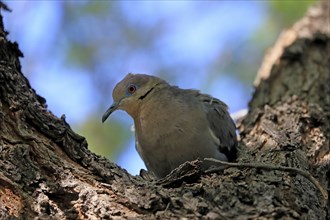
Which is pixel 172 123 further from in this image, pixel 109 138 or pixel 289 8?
pixel 289 8

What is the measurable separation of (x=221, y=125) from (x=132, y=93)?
3.72 feet

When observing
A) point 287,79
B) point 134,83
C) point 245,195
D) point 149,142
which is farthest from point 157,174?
point 287,79

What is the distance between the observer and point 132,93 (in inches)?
264

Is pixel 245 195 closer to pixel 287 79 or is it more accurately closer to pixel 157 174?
pixel 157 174

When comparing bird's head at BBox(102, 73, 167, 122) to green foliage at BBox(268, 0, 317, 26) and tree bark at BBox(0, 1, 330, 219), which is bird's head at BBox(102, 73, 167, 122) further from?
green foliage at BBox(268, 0, 317, 26)

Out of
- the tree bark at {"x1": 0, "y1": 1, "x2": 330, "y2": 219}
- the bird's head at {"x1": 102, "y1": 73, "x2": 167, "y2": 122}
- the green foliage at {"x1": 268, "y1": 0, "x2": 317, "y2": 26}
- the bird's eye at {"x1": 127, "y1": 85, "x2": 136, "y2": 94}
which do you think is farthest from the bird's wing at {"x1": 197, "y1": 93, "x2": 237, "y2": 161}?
the green foliage at {"x1": 268, "y1": 0, "x2": 317, "y2": 26}

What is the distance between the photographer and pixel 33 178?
437 centimetres

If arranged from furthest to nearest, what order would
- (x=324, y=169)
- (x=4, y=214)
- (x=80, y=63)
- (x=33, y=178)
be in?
(x=80, y=63)
(x=324, y=169)
(x=33, y=178)
(x=4, y=214)

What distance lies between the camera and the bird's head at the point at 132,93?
6609 mm

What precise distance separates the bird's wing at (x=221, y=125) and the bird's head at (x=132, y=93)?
2.05 ft

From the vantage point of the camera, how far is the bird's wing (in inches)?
245

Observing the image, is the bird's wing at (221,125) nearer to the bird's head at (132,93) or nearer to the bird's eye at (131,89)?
the bird's head at (132,93)

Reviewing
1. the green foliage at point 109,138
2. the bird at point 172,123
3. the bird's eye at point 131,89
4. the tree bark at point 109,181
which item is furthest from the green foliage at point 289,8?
the tree bark at point 109,181

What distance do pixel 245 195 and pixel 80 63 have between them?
7921 millimetres
